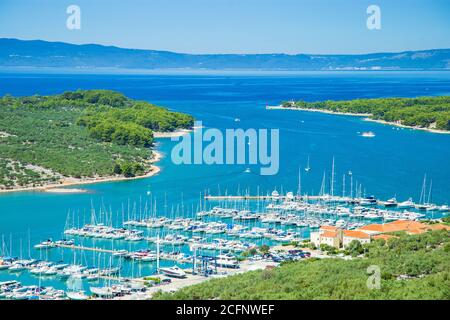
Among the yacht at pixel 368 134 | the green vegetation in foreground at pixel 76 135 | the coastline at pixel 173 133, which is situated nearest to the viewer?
the green vegetation in foreground at pixel 76 135

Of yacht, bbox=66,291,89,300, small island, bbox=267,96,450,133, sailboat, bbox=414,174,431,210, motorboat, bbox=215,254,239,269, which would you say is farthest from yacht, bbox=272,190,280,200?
small island, bbox=267,96,450,133

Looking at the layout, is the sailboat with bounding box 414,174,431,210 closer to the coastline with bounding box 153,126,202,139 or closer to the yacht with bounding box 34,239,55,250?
the yacht with bounding box 34,239,55,250

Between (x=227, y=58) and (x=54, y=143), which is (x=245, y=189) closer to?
(x=54, y=143)

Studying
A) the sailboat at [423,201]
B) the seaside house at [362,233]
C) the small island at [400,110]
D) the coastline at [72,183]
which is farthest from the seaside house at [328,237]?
the small island at [400,110]

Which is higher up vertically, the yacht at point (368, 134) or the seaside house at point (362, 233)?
the seaside house at point (362, 233)

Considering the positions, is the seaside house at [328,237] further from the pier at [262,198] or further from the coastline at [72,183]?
the coastline at [72,183]

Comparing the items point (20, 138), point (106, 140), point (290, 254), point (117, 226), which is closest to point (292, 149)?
point (106, 140)

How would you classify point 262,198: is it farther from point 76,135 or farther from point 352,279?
point 76,135
